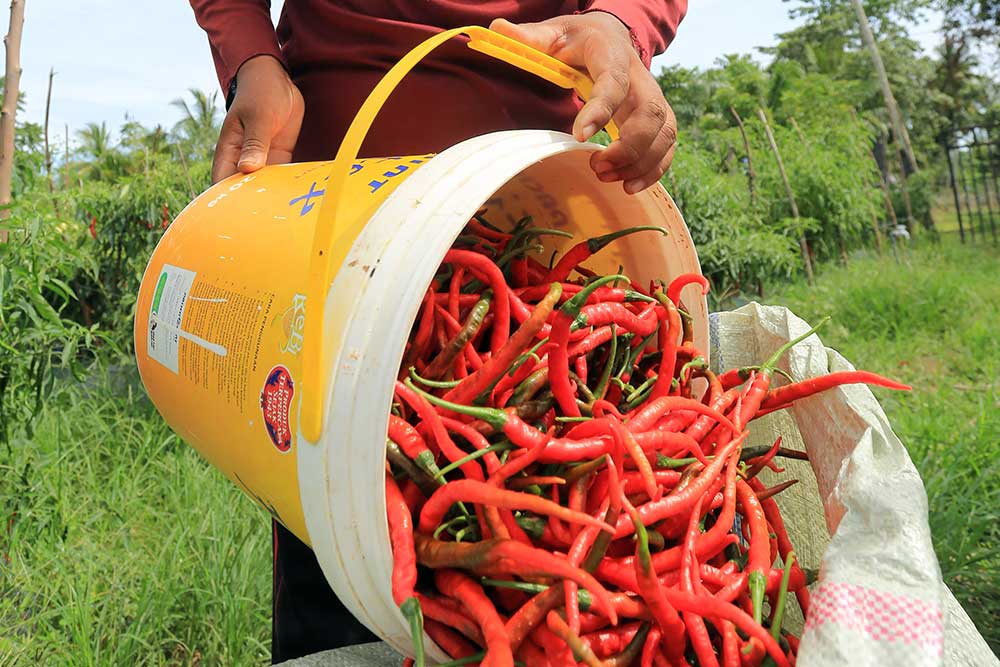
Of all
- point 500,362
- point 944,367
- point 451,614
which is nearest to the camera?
point 451,614

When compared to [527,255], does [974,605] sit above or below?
below

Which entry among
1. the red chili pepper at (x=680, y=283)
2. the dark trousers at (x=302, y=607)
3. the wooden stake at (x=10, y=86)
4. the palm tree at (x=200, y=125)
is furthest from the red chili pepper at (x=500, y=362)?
the palm tree at (x=200, y=125)

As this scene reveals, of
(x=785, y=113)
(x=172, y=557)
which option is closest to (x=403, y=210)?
(x=172, y=557)

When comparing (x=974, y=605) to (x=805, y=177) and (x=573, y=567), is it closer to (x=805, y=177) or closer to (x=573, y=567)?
(x=573, y=567)

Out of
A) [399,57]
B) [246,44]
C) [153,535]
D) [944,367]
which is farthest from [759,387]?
[944,367]

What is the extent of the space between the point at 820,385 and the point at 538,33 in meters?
0.64

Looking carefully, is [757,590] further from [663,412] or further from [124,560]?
[124,560]

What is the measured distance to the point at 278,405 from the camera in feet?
2.83

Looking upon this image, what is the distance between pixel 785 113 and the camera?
12617 mm

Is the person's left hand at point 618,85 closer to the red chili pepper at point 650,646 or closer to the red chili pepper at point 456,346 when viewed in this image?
the red chili pepper at point 456,346

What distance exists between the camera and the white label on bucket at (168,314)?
1.13 meters

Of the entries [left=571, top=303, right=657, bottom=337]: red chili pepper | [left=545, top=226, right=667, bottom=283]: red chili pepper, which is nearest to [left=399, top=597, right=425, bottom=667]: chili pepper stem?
[left=571, top=303, right=657, bottom=337]: red chili pepper

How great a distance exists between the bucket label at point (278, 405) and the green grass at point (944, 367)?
1.68m

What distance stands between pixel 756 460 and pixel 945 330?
3.89 m
